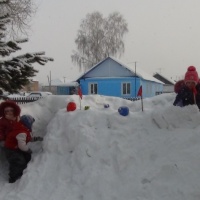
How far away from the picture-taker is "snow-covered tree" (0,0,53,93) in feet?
21.1

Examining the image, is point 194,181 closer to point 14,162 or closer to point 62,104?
point 14,162

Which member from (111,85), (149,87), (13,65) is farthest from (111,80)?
(13,65)

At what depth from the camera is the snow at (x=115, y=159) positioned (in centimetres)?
399

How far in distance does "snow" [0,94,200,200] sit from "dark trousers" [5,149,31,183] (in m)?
0.17

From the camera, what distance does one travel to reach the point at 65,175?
453 cm

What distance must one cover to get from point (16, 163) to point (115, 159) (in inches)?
63.9

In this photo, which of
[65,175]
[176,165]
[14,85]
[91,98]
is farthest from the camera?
[91,98]

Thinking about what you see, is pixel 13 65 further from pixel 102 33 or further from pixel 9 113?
pixel 102 33

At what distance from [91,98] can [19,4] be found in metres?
6.18

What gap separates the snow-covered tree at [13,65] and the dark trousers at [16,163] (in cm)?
195

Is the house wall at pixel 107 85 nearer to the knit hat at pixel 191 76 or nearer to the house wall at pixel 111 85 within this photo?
the house wall at pixel 111 85

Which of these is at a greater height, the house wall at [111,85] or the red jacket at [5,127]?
the house wall at [111,85]

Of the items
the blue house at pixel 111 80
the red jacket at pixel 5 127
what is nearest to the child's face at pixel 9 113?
the red jacket at pixel 5 127

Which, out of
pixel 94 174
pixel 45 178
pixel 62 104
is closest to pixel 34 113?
Answer: pixel 62 104
